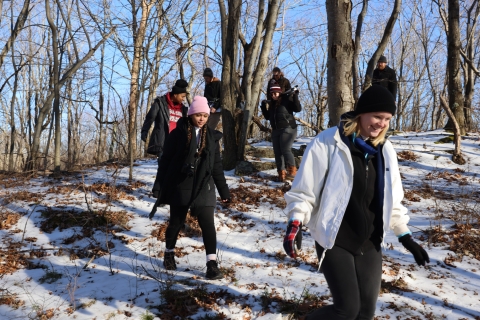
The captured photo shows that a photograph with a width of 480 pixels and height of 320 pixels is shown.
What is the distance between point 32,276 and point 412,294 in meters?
4.39

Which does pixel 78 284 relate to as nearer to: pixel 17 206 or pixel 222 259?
pixel 222 259

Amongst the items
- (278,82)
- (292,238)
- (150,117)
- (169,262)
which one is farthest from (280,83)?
(292,238)

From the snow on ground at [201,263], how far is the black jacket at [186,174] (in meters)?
0.89

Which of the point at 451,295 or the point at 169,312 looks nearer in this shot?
the point at 169,312

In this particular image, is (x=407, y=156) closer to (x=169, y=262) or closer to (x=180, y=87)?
(x=180, y=87)

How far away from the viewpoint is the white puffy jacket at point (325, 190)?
223 cm

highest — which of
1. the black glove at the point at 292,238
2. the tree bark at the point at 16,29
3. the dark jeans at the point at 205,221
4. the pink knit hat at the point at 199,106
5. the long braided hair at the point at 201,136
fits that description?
the tree bark at the point at 16,29

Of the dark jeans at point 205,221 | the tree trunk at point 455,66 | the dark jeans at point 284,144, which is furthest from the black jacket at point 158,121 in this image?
the tree trunk at point 455,66

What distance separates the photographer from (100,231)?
5.40 metres

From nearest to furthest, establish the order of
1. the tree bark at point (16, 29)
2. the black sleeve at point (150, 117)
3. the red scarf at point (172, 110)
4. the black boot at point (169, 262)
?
the black boot at point (169, 262) → the black sleeve at point (150, 117) → the red scarf at point (172, 110) → the tree bark at point (16, 29)

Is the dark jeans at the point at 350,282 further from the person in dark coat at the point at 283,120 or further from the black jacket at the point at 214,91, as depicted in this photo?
the black jacket at the point at 214,91

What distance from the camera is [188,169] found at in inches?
151

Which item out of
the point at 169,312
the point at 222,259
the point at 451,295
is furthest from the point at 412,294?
the point at 169,312

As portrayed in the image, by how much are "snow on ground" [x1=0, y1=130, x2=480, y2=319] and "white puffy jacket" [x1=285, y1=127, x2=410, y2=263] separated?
4.77ft
